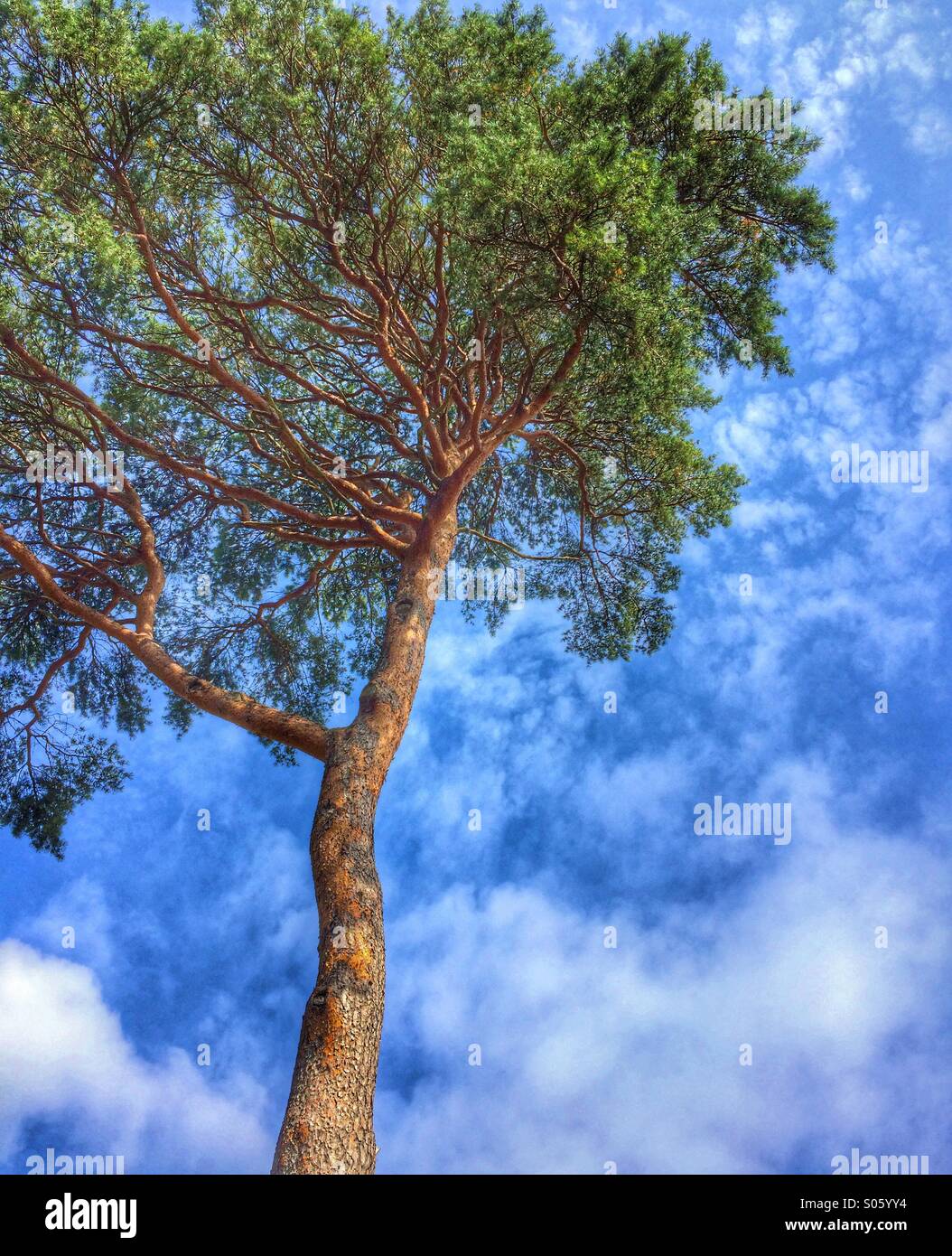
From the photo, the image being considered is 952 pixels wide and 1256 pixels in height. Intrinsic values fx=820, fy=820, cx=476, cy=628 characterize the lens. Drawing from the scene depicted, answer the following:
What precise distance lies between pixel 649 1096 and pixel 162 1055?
11.4m

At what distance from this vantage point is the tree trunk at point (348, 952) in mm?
3928

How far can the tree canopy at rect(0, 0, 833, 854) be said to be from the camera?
20.2ft

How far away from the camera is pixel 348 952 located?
463 cm

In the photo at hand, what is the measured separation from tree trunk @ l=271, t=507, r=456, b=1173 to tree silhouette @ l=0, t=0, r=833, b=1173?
A: 0.02 m

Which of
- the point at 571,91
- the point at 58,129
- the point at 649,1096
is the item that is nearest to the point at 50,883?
the point at 649,1096

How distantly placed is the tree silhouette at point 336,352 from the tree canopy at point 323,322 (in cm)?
4
